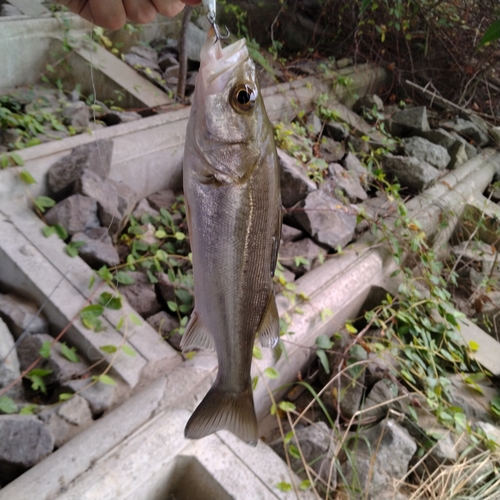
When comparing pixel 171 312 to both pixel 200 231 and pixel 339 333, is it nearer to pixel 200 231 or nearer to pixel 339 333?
pixel 339 333

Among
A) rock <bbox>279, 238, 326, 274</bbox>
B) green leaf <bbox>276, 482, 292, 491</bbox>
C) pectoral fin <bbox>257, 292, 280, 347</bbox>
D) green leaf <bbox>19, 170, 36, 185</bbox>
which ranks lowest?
green leaf <bbox>276, 482, 292, 491</bbox>

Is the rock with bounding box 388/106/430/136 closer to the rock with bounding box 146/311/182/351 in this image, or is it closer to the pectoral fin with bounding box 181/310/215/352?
the rock with bounding box 146/311/182/351

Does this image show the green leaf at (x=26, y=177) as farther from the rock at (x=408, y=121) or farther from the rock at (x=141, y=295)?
the rock at (x=408, y=121)

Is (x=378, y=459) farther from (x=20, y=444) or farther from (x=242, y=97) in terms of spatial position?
(x=242, y=97)

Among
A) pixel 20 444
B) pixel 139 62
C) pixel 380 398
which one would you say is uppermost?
pixel 139 62

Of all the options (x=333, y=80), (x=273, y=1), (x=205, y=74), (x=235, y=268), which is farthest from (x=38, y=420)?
(x=273, y=1)

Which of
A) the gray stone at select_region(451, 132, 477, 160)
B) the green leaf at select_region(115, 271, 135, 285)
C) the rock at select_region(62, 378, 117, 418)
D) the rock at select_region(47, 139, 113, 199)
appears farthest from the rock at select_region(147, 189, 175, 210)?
the gray stone at select_region(451, 132, 477, 160)

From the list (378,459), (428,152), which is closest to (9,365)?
(378,459)
